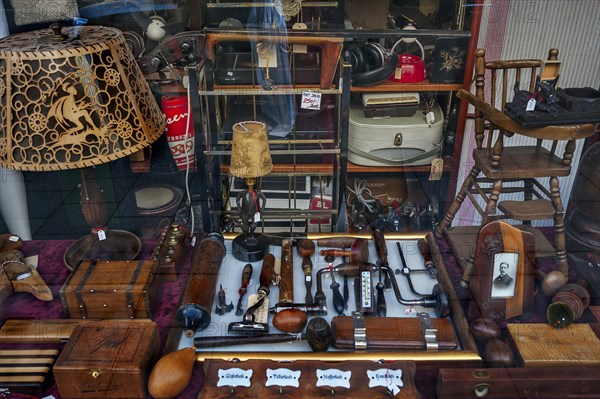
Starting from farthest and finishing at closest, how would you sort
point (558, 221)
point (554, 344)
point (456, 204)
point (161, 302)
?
point (456, 204) → point (558, 221) → point (161, 302) → point (554, 344)

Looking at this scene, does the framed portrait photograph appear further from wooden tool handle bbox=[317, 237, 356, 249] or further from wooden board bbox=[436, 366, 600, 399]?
wooden tool handle bbox=[317, 237, 356, 249]

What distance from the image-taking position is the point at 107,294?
1.38 m

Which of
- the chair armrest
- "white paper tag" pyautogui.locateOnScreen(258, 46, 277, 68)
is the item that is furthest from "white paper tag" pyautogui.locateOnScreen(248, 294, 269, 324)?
the chair armrest

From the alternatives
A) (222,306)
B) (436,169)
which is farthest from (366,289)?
(436,169)

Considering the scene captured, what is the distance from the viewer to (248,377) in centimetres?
125

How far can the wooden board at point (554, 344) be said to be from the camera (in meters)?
1.27

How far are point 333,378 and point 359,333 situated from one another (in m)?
0.17

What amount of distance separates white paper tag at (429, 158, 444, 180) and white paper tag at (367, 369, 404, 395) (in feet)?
3.57

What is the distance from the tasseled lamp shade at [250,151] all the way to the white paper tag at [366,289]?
464mm

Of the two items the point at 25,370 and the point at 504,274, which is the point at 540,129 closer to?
the point at 504,274

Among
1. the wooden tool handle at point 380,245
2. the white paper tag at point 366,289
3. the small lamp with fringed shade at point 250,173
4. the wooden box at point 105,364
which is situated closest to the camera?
the wooden box at point 105,364

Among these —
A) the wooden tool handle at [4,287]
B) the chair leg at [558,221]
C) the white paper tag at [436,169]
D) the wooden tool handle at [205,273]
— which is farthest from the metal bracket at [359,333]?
the wooden tool handle at [4,287]

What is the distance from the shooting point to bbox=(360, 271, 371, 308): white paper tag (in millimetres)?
1507

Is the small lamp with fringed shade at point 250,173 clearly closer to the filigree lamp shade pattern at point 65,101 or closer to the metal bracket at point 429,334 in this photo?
the filigree lamp shade pattern at point 65,101
